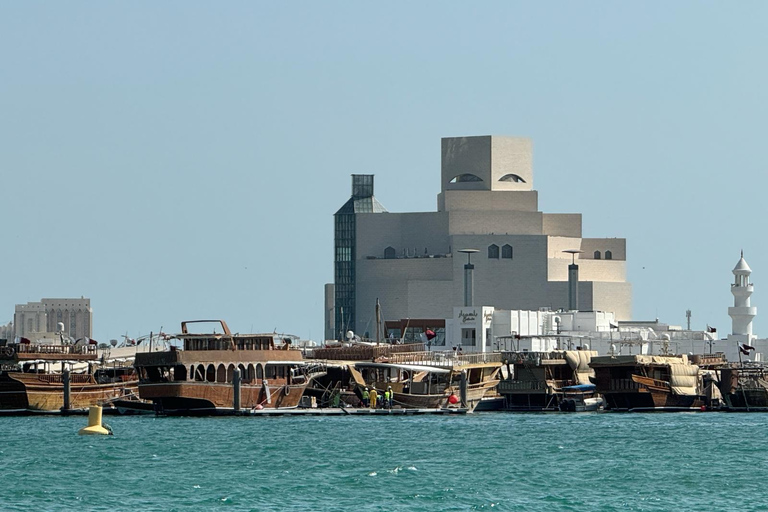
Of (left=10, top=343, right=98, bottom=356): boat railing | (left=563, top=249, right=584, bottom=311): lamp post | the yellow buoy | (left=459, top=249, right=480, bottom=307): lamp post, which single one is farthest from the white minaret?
the yellow buoy

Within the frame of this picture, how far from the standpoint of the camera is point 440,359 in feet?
422

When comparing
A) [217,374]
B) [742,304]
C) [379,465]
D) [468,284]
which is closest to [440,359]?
[217,374]

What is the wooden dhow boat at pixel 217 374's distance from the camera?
106 meters

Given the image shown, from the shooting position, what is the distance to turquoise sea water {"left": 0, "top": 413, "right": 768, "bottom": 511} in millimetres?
65250

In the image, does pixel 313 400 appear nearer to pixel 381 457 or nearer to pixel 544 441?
pixel 544 441

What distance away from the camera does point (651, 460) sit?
81.3 m

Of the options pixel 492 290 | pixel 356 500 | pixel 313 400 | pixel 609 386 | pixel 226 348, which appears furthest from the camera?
pixel 492 290

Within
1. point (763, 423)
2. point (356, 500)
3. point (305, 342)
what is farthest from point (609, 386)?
point (356, 500)

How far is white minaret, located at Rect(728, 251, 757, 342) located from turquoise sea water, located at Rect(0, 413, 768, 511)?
6995 centimetres

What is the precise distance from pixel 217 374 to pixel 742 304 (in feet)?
274

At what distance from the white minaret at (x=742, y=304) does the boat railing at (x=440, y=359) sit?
48951 millimetres

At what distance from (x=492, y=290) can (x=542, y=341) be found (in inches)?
1399

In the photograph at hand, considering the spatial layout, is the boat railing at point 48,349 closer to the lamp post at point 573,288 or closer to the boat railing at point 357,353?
the boat railing at point 357,353

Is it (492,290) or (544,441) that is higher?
(492,290)
